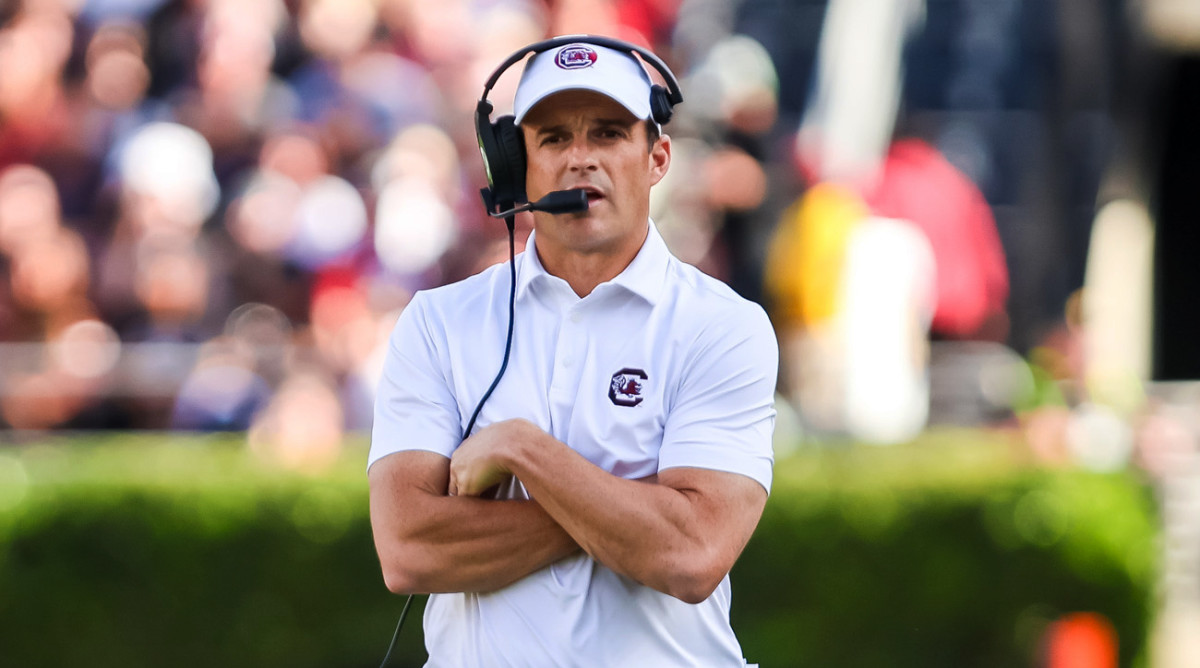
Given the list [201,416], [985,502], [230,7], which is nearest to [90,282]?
[201,416]

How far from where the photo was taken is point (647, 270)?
9.51 ft

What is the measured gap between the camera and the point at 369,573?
5.99 meters

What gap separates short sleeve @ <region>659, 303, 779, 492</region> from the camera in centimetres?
277

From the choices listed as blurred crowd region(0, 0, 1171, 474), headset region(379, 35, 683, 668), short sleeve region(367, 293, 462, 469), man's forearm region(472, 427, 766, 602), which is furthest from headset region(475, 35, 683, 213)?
blurred crowd region(0, 0, 1171, 474)

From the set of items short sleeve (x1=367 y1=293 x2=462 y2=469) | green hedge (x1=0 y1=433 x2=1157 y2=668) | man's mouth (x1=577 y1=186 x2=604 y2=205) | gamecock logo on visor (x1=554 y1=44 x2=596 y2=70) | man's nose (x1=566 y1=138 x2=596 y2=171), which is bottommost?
green hedge (x1=0 y1=433 x2=1157 y2=668)

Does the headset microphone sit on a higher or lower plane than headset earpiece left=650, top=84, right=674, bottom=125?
lower

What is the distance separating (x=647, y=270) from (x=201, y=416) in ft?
18.2

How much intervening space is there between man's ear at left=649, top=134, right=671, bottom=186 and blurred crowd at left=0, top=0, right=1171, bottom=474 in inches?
187

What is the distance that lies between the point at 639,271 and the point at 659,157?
0.25 meters

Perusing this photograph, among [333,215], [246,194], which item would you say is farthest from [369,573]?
[246,194]

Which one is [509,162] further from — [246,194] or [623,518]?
[246,194]

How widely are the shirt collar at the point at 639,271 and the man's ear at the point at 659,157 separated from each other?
10cm

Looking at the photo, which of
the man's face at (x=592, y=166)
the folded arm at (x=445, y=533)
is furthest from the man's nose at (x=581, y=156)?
the folded arm at (x=445, y=533)

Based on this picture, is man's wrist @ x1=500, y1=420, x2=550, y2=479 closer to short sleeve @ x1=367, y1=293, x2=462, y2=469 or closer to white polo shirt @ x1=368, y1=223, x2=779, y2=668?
white polo shirt @ x1=368, y1=223, x2=779, y2=668
